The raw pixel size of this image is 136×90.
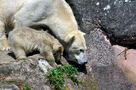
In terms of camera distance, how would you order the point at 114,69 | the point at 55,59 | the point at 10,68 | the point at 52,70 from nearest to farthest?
the point at 10,68 → the point at 52,70 → the point at 55,59 → the point at 114,69

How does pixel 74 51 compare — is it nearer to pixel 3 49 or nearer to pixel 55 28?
pixel 55 28

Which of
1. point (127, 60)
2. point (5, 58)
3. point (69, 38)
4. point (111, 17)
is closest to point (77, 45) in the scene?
point (69, 38)

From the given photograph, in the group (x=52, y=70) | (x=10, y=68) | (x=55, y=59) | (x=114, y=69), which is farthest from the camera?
(x=114, y=69)

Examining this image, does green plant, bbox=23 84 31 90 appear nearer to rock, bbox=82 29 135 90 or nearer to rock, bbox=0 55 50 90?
rock, bbox=0 55 50 90

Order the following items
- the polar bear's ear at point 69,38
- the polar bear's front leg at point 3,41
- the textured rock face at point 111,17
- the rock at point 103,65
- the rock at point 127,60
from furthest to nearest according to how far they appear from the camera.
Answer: the textured rock face at point 111,17, the rock at point 127,60, the rock at point 103,65, the polar bear's ear at point 69,38, the polar bear's front leg at point 3,41

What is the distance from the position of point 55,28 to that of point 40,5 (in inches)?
23.4

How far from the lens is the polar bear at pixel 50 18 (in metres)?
12.3

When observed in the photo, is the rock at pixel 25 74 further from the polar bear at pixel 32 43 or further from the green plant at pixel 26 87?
the polar bear at pixel 32 43

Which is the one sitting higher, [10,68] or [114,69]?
[10,68]

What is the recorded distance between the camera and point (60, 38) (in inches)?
492

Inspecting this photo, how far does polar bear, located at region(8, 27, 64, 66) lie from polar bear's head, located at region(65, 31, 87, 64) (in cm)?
72

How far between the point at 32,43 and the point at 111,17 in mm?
3023

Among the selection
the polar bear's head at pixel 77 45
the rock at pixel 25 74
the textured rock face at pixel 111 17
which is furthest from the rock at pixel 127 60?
the rock at pixel 25 74

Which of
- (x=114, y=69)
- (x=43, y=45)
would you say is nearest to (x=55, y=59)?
(x=43, y=45)
